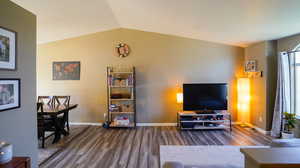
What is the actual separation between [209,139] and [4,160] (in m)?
3.76

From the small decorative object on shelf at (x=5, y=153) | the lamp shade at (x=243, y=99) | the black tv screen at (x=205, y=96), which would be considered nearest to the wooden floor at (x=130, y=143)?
the lamp shade at (x=243, y=99)

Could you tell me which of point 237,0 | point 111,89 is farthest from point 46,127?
point 237,0

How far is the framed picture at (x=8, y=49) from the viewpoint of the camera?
193 centimetres

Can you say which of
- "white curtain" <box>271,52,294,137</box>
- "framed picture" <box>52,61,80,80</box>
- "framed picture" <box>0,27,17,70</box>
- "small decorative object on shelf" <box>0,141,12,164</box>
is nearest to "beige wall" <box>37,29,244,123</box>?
"framed picture" <box>52,61,80,80</box>

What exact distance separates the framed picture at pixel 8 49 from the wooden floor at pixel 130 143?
1.81 m

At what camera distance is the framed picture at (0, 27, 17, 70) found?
193cm

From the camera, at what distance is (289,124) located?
12.0 feet

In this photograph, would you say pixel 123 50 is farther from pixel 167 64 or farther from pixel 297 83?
pixel 297 83

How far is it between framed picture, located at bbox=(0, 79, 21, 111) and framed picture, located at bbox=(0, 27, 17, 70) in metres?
0.19

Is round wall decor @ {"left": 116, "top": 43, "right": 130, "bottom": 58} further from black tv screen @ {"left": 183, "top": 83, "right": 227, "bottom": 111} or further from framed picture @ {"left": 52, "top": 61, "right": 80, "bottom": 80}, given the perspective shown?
black tv screen @ {"left": 183, "top": 83, "right": 227, "bottom": 111}

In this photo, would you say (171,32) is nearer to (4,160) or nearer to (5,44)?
(5,44)

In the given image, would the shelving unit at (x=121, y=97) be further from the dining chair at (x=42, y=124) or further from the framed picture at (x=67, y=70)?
the dining chair at (x=42, y=124)

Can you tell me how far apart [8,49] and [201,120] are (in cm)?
439

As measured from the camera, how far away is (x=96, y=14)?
4.05m
